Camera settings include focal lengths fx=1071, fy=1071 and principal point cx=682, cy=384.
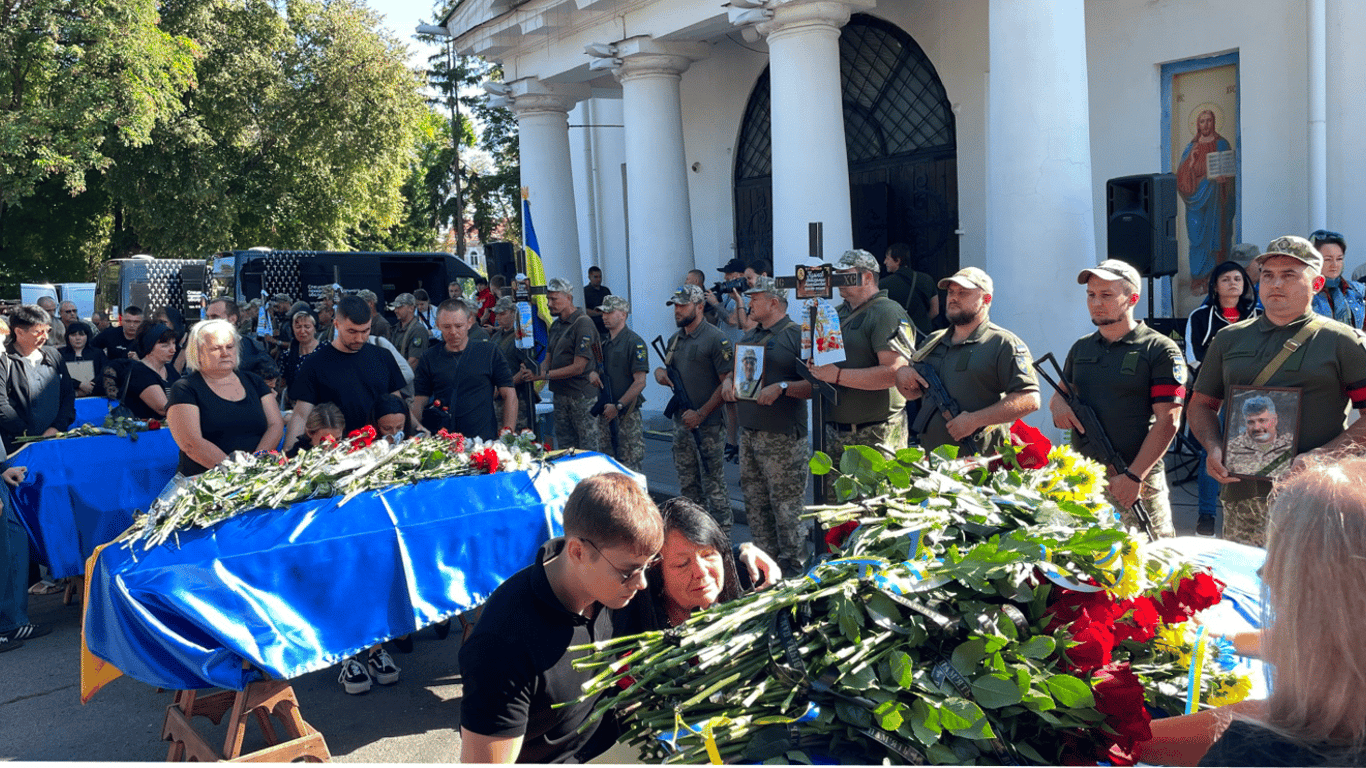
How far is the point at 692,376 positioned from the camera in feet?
26.5

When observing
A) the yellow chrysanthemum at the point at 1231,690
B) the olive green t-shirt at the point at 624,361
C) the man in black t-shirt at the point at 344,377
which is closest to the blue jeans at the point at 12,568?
the man in black t-shirt at the point at 344,377

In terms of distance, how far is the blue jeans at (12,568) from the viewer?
21.3 feet

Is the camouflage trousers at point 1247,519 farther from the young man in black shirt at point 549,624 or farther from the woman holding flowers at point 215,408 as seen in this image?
the woman holding flowers at point 215,408

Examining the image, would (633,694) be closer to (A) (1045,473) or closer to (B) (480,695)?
(B) (480,695)

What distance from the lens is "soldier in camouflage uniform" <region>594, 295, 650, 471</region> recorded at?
896 centimetres

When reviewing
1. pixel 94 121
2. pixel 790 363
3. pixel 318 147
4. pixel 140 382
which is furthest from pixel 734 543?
pixel 318 147

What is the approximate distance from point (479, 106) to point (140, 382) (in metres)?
41.9

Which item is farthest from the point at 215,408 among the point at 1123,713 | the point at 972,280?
the point at 1123,713

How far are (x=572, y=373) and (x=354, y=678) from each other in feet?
14.0

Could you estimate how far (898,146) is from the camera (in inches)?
556

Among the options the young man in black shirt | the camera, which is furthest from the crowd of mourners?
the camera

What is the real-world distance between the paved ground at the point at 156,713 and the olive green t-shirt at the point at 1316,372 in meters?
3.85

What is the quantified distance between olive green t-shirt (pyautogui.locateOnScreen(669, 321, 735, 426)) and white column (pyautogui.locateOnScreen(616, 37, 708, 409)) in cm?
584

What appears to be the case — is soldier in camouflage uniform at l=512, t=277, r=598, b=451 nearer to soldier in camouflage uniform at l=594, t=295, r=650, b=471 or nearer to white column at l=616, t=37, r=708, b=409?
soldier in camouflage uniform at l=594, t=295, r=650, b=471
